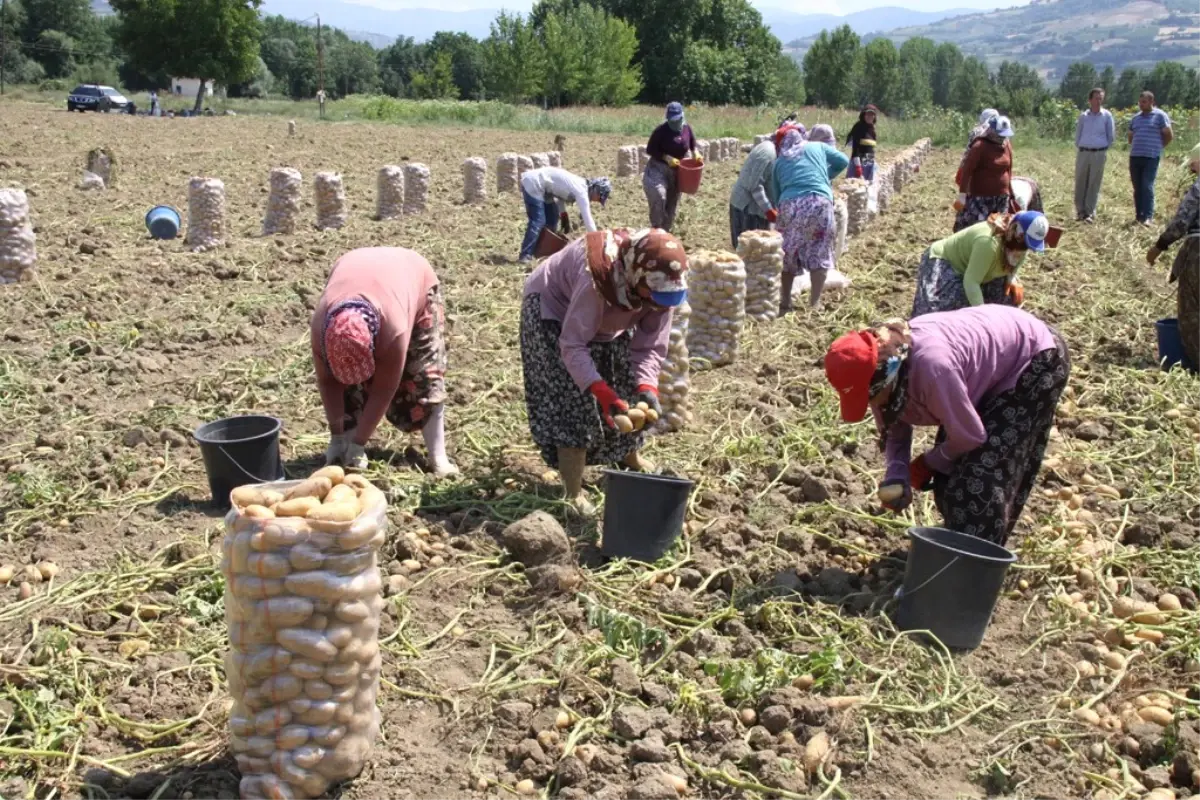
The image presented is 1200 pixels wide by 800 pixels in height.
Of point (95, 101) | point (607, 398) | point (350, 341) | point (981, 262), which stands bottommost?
point (607, 398)

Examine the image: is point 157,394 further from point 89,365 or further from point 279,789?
point 279,789

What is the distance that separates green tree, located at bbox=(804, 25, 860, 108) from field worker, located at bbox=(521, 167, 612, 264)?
69.0 m

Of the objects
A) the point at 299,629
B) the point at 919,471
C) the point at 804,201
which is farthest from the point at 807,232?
the point at 299,629

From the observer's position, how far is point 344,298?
4258 mm

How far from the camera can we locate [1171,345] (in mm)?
6910

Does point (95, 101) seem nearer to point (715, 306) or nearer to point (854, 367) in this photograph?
point (715, 306)

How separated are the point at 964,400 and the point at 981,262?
7.60 feet

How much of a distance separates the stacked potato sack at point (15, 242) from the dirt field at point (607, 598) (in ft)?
1.30

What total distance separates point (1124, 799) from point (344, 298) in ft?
10.3

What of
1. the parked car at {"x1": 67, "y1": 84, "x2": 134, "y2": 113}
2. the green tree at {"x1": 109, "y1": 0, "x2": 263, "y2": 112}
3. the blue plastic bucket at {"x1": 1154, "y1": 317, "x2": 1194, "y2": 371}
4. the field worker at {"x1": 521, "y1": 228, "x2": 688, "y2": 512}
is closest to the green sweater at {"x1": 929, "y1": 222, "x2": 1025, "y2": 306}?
the blue plastic bucket at {"x1": 1154, "y1": 317, "x2": 1194, "y2": 371}

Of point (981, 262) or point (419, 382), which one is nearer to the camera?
point (419, 382)

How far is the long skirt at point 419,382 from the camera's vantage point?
489 centimetres

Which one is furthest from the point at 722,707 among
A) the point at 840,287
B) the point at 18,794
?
the point at 840,287

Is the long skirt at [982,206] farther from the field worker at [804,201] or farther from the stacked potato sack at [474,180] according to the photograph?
the stacked potato sack at [474,180]
